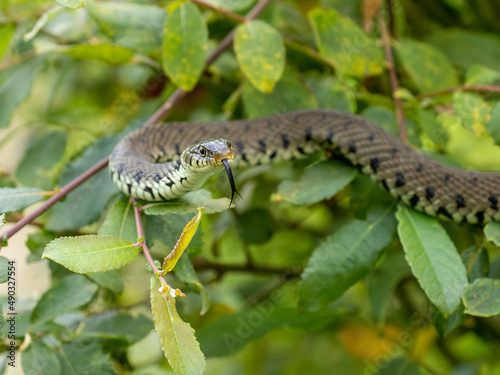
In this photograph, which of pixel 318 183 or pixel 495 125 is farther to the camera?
pixel 318 183

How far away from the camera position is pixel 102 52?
2.33 m

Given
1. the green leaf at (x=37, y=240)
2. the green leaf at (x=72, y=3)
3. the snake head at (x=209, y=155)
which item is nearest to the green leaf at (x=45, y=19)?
the green leaf at (x=72, y=3)

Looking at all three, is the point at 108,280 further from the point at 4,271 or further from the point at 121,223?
the point at 4,271

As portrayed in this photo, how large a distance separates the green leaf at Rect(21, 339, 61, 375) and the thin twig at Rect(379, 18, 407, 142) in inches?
62.8

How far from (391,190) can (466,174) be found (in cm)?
31

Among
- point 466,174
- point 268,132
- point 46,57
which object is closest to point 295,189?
point 268,132

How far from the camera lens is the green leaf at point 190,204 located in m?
1.70

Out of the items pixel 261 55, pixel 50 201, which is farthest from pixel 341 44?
pixel 50 201

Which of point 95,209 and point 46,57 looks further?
point 46,57

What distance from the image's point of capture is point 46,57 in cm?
272

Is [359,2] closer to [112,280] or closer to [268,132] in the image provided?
[268,132]

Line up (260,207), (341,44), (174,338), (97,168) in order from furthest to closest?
(260,207) < (341,44) < (97,168) < (174,338)

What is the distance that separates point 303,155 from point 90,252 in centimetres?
123

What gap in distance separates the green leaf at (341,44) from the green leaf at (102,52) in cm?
83
